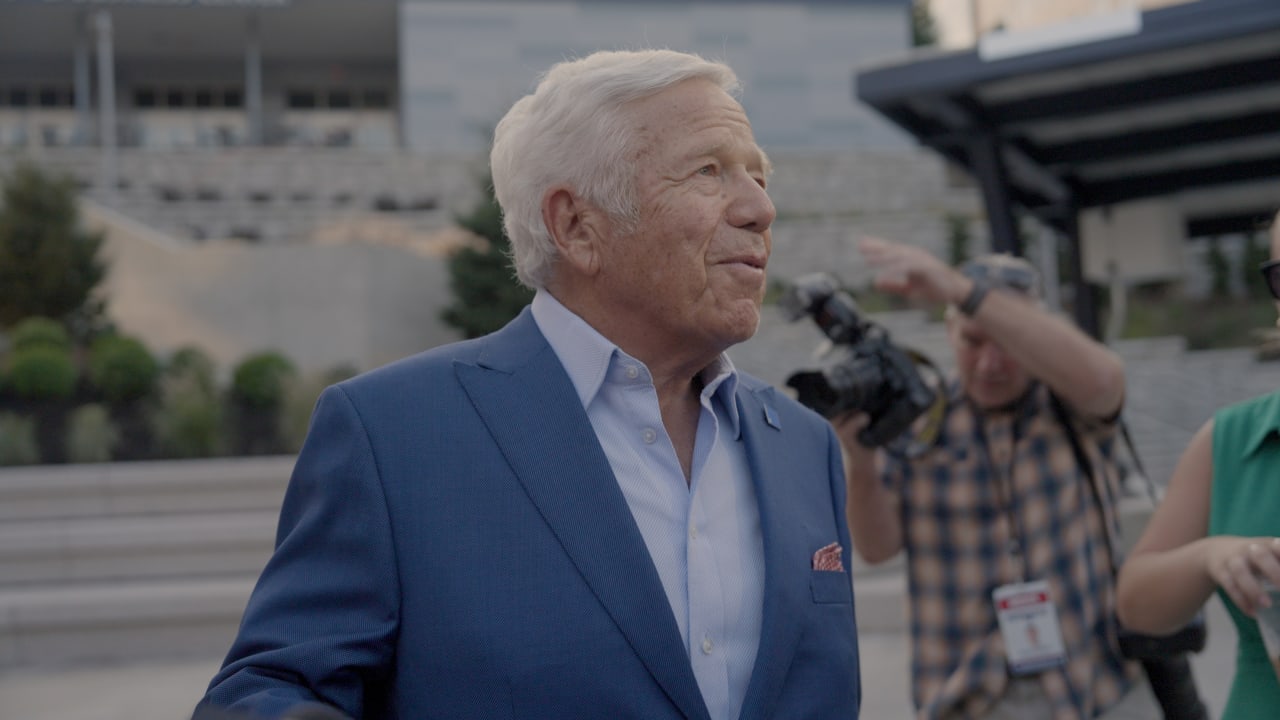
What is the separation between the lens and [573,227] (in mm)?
2084

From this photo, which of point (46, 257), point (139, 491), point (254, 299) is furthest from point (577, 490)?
point (46, 257)

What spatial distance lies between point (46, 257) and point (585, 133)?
51.2ft

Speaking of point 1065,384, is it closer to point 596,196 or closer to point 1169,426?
point 596,196

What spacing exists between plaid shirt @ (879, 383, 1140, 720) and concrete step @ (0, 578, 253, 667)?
534 centimetres

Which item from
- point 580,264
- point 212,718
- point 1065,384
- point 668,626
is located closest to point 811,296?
point 1065,384

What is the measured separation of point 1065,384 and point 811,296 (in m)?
0.72

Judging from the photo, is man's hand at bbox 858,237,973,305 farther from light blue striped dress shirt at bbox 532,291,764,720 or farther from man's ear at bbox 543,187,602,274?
man's ear at bbox 543,187,602,274

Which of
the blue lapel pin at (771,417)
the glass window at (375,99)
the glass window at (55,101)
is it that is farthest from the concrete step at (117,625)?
the glass window at (55,101)

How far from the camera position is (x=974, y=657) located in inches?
123

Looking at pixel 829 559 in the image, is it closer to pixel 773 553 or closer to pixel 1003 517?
pixel 773 553

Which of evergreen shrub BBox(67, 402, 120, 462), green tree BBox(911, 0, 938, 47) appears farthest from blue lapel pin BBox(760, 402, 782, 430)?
green tree BBox(911, 0, 938, 47)

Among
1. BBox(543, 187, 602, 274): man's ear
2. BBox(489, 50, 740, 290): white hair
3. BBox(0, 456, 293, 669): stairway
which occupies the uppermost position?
BBox(489, 50, 740, 290): white hair

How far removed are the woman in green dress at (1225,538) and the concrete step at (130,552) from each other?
7120 mm

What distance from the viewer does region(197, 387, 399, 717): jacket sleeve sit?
5.55 feet
